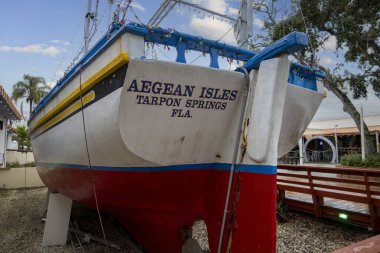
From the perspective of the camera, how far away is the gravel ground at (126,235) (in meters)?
4.93

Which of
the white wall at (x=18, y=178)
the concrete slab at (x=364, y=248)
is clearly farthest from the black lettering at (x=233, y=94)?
the white wall at (x=18, y=178)

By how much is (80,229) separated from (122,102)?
443cm

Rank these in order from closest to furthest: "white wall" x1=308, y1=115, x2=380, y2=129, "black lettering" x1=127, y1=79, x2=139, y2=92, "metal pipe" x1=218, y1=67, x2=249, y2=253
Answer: "black lettering" x1=127, y1=79, x2=139, y2=92 < "metal pipe" x1=218, y1=67, x2=249, y2=253 < "white wall" x1=308, y1=115, x2=380, y2=129

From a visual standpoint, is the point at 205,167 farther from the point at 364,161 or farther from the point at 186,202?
the point at 364,161

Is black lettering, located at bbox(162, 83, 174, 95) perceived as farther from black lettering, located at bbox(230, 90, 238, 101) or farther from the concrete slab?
the concrete slab

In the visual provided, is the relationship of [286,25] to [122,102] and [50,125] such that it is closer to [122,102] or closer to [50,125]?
[50,125]

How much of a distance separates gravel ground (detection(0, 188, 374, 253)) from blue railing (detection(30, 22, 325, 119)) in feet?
9.36

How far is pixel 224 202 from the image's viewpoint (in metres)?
3.05

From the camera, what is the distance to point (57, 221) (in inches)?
206

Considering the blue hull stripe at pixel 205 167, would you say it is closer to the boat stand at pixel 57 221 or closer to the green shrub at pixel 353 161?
the boat stand at pixel 57 221

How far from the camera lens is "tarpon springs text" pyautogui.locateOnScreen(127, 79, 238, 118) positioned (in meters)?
2.53

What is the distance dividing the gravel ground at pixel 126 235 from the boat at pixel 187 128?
2.09 meters

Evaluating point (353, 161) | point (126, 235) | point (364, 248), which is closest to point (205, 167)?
point (364, 248)

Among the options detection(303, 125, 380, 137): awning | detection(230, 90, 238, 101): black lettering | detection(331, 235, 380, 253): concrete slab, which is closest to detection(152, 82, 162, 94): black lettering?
detection(230, 90, 238, 101): black lettering
